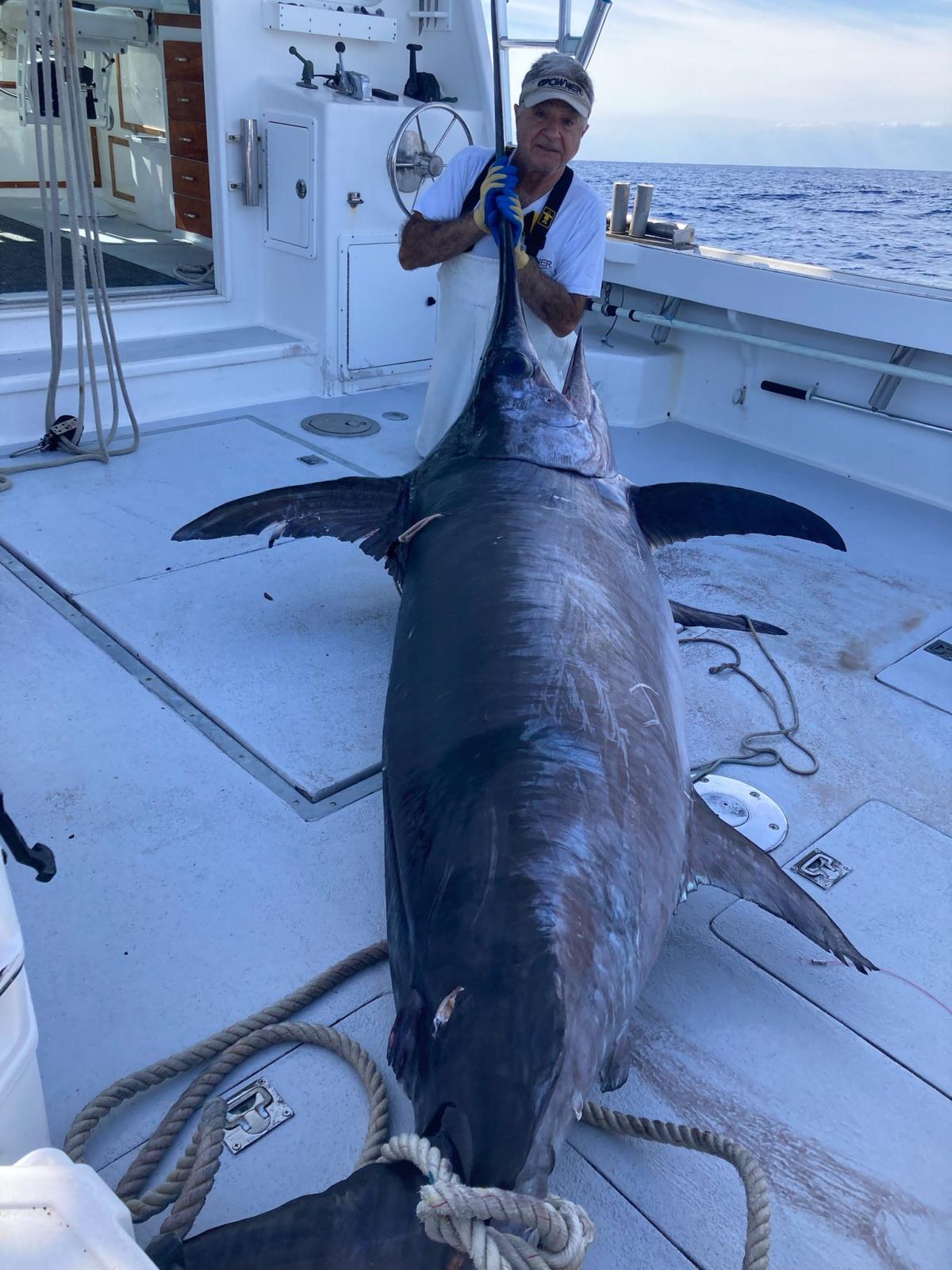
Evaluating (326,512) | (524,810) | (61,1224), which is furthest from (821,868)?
(61,1224)

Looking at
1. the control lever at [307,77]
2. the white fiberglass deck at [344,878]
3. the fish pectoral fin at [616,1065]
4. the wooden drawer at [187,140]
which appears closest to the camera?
the fish pectoral fin at [616,1065]

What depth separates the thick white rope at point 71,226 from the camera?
10.2ft

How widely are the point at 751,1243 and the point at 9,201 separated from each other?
9.41 m

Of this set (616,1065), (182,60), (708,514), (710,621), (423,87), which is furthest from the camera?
(182,60)

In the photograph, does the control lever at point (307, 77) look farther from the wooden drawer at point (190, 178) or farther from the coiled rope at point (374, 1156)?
the coiled rope at point (374, 1156)

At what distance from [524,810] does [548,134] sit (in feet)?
8.02

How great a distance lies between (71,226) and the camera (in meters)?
3.60

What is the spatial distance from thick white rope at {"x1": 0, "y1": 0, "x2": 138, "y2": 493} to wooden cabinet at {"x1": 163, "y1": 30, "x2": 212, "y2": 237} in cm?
212

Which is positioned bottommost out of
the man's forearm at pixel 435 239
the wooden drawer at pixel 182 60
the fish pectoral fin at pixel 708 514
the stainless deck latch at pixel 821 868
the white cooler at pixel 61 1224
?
the stainless deck latch at pixel 821 868

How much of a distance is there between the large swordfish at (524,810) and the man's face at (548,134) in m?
1.06

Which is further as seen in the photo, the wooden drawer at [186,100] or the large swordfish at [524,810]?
the wooden drawer at [186,100]

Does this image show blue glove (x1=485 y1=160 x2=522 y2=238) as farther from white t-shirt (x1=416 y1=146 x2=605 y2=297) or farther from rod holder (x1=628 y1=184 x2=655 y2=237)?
rod holder (x1=628 y1=184 x2=655 y2=237)

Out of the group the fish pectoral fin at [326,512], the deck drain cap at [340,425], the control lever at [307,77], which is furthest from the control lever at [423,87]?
the fish pectoral fin at [326,512]

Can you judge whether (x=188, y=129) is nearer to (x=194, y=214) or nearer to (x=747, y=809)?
(x=194, y=214)
